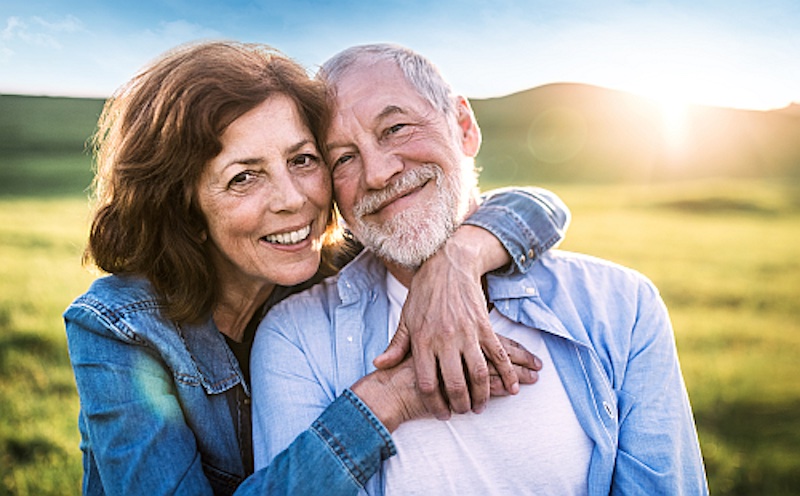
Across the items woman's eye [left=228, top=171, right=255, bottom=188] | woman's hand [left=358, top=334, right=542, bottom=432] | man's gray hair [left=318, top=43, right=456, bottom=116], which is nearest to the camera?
woman's hand [left=358, top=334, right=542, bottom=432]

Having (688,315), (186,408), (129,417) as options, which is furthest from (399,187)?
(688,315)

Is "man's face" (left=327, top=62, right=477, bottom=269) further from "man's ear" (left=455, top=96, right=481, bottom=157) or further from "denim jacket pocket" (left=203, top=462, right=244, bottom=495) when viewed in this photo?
"denim jacket pocket" (left=203, top=462, right=244, bottom=495)

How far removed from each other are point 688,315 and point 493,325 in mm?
7236

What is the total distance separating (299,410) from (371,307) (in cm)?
61

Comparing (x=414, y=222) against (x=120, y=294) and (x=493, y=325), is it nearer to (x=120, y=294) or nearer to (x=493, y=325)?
(x=493, y=325)

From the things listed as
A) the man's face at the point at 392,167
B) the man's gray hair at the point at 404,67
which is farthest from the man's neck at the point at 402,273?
the man's gray hair at the point at 404,67

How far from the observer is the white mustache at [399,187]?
9.32ft

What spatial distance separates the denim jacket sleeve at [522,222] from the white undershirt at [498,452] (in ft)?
1.98

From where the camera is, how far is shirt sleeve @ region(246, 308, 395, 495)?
2193mm

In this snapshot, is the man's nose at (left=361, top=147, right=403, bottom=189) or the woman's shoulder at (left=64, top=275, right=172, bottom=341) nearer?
the woman's shoulder at (left=64, top=275, right=172, bottom=341)

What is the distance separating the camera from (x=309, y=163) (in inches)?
112

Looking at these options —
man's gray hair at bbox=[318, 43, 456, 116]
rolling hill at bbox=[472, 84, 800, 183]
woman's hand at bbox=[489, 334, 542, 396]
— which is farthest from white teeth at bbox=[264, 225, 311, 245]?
rolling hill at bbox=[472, 84, 800, 183]

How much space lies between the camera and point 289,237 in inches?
112

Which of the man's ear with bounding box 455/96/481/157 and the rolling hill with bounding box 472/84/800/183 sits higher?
the man's ear with bounding box 455/96/481/157
